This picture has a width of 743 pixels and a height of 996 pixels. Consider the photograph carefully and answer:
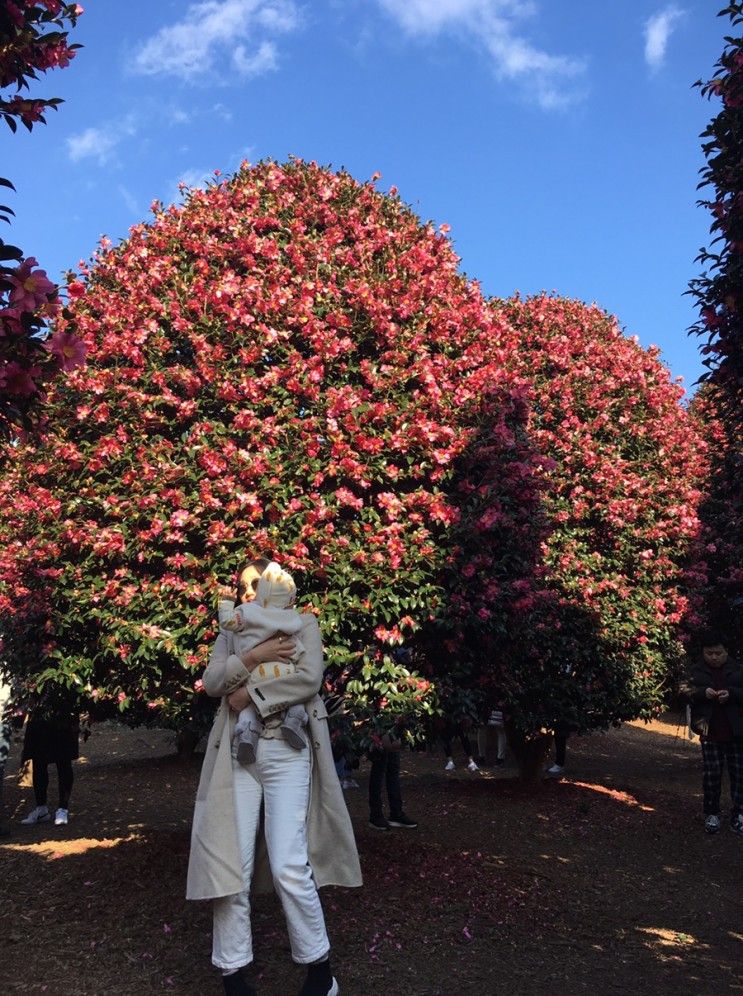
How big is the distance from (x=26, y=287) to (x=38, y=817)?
25.0 feet

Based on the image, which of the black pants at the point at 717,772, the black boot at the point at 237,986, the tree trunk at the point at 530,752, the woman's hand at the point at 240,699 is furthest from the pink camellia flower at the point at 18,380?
the tree trunk at the point at 530,752

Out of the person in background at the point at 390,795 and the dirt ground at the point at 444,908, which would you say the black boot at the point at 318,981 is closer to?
the dirt ground at the point at 444,908

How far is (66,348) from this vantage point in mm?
3828

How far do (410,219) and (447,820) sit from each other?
649 cm

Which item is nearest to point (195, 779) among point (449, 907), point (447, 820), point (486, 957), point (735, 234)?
point (447, 820)

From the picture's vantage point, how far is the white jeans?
388 cm

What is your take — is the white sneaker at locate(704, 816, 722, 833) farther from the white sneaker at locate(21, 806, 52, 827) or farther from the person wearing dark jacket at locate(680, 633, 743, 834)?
the white sneaker at locate(21, 806, 52, 827)

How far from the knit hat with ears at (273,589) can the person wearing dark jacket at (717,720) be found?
20.6 ft

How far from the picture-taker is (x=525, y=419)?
691cm

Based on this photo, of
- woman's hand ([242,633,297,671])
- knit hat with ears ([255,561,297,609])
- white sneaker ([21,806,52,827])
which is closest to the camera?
woman's hand ([242,633,297,671])

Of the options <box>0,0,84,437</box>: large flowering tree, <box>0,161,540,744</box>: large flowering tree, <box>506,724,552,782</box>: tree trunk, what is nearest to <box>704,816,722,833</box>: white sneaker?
<box>506,724,552,782</box>: tree trunk

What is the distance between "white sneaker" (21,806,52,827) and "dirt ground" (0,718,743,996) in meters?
0.23

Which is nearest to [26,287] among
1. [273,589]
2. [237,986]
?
[273,589]

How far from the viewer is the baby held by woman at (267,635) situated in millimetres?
4117
